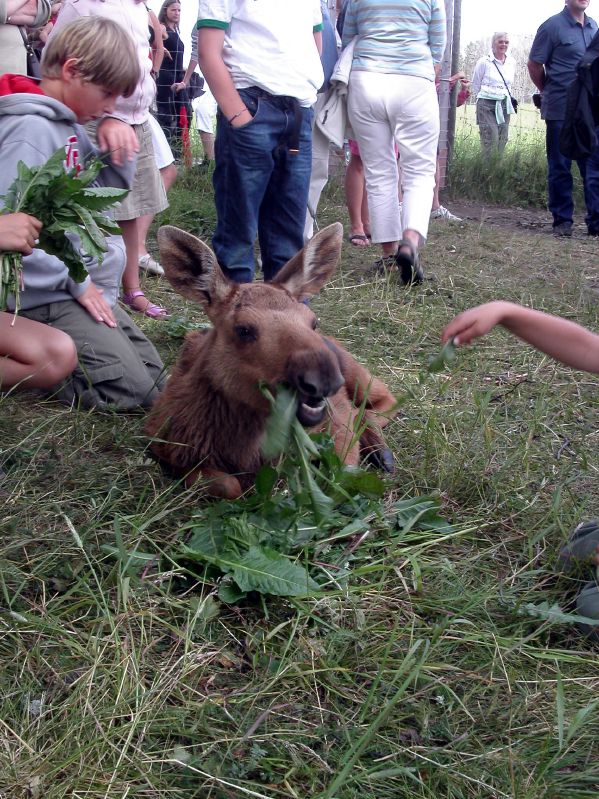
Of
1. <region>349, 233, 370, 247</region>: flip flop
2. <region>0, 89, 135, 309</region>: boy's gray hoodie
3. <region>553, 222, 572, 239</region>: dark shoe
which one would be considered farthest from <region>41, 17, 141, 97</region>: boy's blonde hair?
<region>553, 222, 572, 239</region>: dark shoe

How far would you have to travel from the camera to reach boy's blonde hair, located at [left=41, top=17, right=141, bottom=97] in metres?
4.48

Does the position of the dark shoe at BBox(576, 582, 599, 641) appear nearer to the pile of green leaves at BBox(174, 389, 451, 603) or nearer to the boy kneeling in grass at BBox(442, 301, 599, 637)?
the boy kneeling in grass at BBox(442, 301, 599, 637)

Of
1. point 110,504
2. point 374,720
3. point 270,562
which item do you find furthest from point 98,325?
point 374,720

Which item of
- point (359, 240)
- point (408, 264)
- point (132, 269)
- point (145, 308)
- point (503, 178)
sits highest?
point (132, 269)

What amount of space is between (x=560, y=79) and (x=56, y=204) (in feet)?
32.3

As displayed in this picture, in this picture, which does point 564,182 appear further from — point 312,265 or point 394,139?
point 312,265

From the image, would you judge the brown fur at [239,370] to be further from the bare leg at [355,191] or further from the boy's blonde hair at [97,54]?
the bare leg at [355,191]

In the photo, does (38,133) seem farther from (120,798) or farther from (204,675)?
(120,798)

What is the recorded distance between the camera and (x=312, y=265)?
437 centimetres

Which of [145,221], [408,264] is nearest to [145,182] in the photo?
[145,221]

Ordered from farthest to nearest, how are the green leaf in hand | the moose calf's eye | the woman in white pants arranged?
the woman in white pants
the moose calf's eye
the green leaf in hand

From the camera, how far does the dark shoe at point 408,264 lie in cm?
744

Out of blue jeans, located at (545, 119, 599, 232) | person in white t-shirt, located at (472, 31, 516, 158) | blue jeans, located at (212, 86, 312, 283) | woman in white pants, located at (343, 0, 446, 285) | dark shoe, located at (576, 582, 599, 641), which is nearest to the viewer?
dark shoe, located at (576, 582, 599, 641)

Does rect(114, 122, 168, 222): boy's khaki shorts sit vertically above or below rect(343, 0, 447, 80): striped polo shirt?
below
